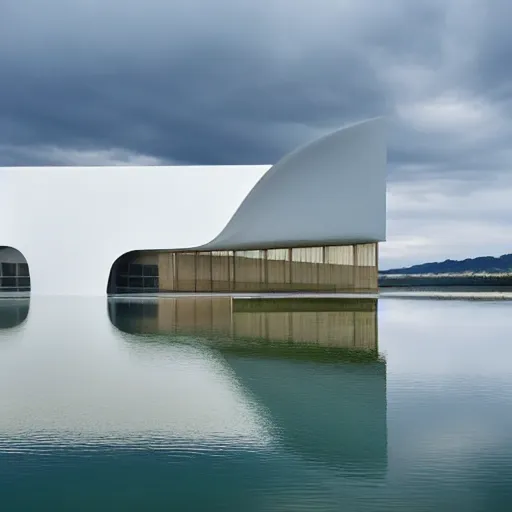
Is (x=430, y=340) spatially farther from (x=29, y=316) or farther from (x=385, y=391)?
(x=29, y=316)

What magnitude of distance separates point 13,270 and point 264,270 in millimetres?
11505

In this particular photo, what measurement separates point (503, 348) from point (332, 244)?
17.6m

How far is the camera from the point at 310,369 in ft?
27.6

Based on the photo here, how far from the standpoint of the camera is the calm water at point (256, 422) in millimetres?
4305

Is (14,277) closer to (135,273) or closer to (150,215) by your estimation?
(135,273)

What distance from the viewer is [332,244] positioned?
27.7 metres

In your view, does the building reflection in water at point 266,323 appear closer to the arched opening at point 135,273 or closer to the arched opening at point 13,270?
the arched opening at point 135,273

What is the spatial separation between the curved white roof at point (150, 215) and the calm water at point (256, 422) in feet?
47.7

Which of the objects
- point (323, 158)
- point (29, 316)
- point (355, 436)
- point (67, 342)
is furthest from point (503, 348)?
point (323, 158)

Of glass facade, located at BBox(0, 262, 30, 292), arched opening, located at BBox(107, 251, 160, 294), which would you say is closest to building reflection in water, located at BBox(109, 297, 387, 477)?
arched opening, located at BBox(107, 251, 160, 294)

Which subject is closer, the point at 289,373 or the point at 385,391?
the point at 385,391

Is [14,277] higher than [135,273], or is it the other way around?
[135,273]

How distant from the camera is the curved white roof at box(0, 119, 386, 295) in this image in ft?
84.6

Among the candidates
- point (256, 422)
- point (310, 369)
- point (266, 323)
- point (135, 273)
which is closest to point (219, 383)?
point (310, 369)
